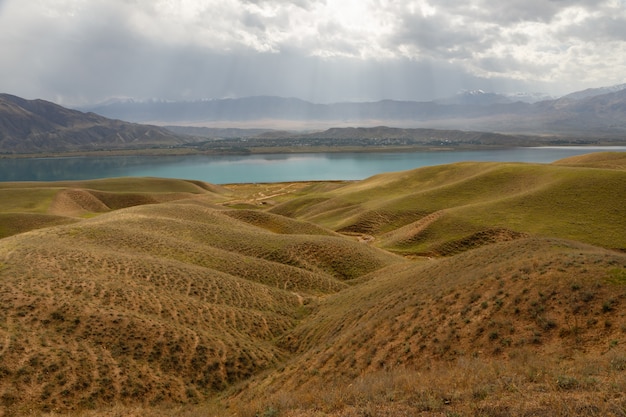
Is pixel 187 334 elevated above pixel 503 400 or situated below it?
below

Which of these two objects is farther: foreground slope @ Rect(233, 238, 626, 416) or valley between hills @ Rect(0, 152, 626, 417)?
valley between hills @ Rect(0, 152, 626, 417)

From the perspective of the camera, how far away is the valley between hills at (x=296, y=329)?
406 inches

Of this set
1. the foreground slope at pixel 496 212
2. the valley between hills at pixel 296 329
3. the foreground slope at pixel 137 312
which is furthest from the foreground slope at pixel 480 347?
the foreground slope at pixel 496 212

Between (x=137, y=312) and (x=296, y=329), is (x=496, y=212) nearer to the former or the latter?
(x=296, y=329)

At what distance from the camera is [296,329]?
23719 mm

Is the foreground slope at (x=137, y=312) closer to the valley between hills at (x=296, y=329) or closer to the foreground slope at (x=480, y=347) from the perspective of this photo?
the valley between hills at (x=296, y=329)

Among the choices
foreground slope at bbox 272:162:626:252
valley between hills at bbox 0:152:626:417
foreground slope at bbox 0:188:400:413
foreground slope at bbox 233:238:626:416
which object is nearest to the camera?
foreground slope at bbox 233:238:626:416

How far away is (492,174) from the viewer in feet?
226

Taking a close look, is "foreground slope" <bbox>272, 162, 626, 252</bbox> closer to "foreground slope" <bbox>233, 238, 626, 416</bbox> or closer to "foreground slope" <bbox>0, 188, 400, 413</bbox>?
"foreground slope" <bbox>0, 188, 400, 413</bbox>

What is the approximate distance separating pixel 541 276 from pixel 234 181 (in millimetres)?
166751

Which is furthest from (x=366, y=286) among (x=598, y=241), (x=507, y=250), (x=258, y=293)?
(x=598, y=241)

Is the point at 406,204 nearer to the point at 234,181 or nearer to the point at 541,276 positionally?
the point at 541,276

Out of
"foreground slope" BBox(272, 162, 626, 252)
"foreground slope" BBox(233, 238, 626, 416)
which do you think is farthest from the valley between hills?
"foreground slope" BBox(272, 162, 626, 252)

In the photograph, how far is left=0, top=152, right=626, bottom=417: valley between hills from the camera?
10.3 metres
